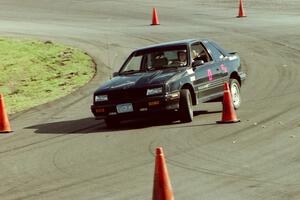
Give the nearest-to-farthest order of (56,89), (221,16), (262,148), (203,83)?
(262,148) < (203,83) < (56,89) < (221,16)

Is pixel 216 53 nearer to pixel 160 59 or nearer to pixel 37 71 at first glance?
pixel 160 59

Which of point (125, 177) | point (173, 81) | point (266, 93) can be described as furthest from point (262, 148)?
point (266, 93)

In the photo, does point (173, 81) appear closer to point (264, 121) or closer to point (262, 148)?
point (264, 121)

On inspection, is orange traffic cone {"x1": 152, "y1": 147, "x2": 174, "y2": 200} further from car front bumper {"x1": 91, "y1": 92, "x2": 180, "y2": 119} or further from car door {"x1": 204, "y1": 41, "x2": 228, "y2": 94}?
car door {"x1": 204, "y1": 41, "x2": 228, "y2": 94}

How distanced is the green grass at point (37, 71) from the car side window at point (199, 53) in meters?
4.70

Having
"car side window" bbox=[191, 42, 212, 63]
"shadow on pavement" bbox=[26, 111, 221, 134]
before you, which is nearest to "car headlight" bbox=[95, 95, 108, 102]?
"shadow on pavement" bbox=[26, 111, 221, 134]

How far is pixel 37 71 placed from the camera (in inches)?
943

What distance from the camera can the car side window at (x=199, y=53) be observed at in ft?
54.7

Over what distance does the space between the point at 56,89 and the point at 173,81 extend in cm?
677

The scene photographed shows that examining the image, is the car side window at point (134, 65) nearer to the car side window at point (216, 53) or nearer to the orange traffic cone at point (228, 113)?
the car side window at point (216, 53)

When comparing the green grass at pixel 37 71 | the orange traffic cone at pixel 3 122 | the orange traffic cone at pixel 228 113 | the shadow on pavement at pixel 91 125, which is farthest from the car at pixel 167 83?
the green grass at pixel 37 71

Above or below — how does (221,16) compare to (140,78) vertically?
below

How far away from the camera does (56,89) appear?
70.8ft

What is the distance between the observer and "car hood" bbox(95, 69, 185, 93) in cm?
1535
